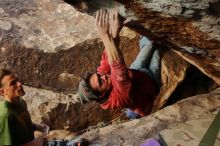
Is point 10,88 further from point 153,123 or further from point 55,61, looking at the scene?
point 55,61

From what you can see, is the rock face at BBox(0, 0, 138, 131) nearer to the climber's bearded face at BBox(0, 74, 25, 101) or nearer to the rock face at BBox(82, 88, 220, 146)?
the rock face at BBox(82, 88, 220, 146)

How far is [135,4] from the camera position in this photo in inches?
112

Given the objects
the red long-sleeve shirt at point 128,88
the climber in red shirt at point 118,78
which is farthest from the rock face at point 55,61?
the red long-sleeve shirt at point 128,88

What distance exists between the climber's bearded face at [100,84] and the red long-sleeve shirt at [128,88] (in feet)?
0.21

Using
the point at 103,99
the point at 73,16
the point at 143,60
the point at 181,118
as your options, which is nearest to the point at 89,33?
the point at 73,16

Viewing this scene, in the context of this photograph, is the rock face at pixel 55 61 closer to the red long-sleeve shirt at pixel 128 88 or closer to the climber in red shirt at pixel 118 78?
the climber in red shirt at pixel 118 78

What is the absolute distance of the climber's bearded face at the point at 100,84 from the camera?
12.9 ft

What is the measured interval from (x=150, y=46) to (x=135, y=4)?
1.68 m

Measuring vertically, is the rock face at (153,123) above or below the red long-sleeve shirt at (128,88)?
below

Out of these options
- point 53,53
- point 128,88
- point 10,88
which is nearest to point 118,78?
point 128,88

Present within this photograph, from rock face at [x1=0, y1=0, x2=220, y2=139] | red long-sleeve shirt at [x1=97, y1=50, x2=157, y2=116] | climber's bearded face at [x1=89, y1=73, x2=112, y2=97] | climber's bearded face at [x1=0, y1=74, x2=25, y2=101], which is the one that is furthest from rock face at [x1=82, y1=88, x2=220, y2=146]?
rock face at [x1=0, y1=0, x2=220, y2=139]

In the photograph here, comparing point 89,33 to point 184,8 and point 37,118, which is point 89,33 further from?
point 184,8

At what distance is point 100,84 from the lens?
3963 mm

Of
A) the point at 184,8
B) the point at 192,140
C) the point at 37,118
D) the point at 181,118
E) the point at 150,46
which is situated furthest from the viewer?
the point at 37,118
